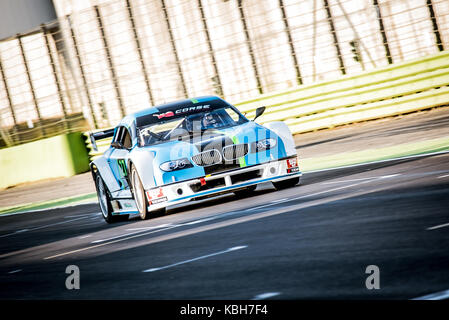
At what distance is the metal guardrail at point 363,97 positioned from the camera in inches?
730

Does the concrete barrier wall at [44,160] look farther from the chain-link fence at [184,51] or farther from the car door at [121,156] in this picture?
the car door at [121,156]

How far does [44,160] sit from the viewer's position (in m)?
25.6

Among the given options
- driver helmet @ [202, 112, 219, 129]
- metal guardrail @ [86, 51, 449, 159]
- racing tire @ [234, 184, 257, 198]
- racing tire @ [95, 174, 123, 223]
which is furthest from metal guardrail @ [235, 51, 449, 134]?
racing tire @ [95, 174, 123, 223]

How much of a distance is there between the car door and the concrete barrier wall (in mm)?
13113

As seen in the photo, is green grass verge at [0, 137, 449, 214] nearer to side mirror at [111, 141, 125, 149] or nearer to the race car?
the race car

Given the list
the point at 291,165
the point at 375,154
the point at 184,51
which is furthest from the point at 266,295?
the point at 184,51

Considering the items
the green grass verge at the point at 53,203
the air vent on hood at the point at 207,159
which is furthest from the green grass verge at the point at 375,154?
the green grass verge at the point at 53,203

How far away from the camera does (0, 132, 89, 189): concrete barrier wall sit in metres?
24.9

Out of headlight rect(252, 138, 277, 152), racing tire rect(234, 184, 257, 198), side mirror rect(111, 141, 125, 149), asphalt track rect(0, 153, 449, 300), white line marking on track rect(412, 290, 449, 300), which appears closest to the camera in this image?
white line marking on track rect(412, 290, 449, 300)

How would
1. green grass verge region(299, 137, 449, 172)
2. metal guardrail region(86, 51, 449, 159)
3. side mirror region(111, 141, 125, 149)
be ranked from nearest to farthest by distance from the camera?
side mirror region(111, 141, 125, 149) < green grass verge region(299, 137, 449, 172) < metal guardrail region(86, 51, 449, 159)

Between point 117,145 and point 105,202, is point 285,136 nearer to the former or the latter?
point 117,145

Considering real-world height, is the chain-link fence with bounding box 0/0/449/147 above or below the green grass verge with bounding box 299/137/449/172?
above

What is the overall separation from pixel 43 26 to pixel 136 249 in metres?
17.8

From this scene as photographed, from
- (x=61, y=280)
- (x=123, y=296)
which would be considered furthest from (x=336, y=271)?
(x=61, y=280)
